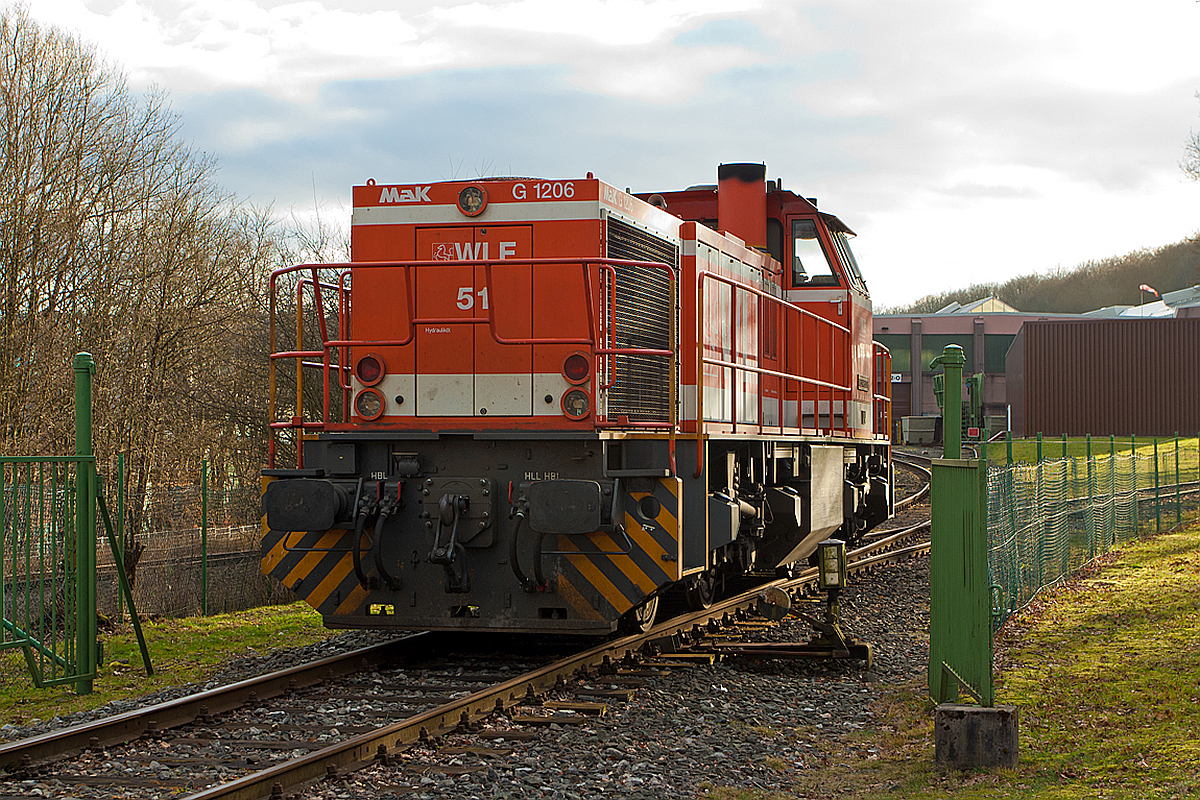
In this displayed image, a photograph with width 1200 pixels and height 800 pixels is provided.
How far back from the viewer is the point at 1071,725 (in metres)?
6.29

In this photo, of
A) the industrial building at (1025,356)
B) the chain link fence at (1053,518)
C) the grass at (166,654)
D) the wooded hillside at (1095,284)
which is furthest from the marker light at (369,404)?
the wooded hillside at (1095,284)

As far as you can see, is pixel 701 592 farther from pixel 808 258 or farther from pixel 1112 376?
pixel 1112 376

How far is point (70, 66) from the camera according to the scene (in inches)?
592

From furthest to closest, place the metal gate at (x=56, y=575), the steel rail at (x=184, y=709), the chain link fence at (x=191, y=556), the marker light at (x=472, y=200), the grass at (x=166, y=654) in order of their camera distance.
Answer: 1. the chain link fence at (x=191, y=556)
2. the marker light at (x=472, y=200)
3. the metal gate at (x=56, y=575)
4. the grass at (x=166, y=654)
5. the steel rail at (x=184, y=709)

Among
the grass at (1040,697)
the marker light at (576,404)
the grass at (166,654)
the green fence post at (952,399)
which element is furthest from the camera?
the marker light at (576,404)

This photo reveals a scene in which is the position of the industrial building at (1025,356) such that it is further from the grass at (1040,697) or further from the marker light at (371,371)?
the marker light at (371,371)

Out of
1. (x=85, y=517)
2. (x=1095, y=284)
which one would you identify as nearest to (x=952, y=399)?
(x=85, y=517)

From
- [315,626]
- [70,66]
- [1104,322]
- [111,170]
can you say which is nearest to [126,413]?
[111,170]

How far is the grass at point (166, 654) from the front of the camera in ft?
23.8

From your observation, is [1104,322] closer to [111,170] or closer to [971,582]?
[111,170]

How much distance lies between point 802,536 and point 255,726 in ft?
19.5

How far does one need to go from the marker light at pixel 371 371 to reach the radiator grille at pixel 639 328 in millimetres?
1701

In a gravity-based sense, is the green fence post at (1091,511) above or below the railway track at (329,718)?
above

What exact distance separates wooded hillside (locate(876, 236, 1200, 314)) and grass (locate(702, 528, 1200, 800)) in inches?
3591
